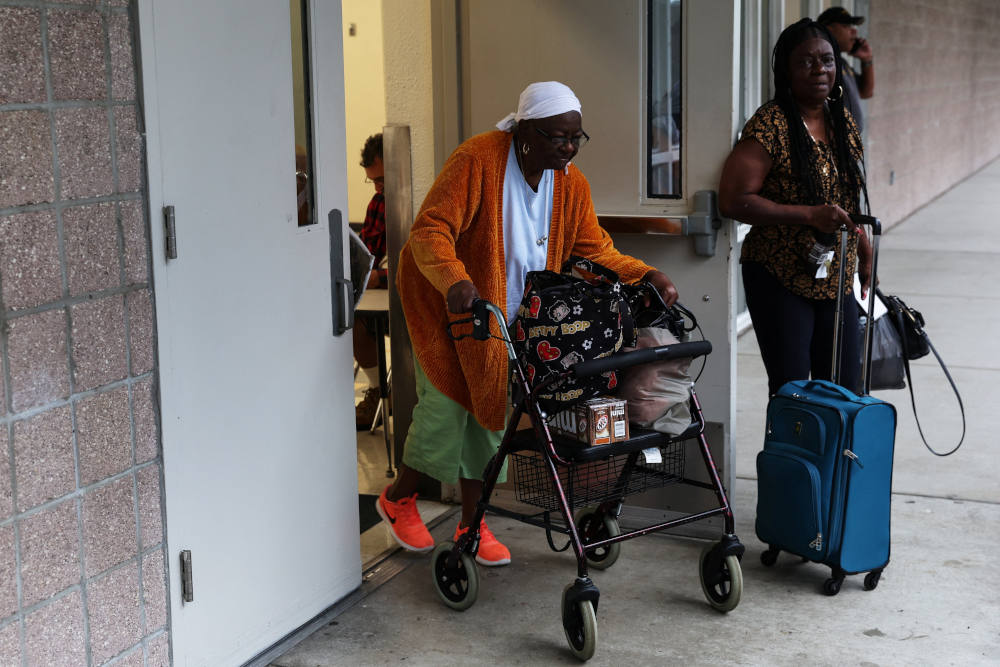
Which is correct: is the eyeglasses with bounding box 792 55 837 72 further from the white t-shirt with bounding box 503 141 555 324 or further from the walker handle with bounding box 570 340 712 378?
the walker handle with bounding box 570 340 712 378

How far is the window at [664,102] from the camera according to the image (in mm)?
3963

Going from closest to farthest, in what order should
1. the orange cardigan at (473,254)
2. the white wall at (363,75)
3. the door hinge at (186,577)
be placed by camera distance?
the door hinge at (186,577) → the orange cardigan at (473,254) → the white wall at (363,75)

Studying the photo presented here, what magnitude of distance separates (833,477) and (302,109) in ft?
6.16

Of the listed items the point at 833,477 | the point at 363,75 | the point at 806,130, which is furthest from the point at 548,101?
the point at 363,75

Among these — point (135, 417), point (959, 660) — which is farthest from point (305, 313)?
point (959, 660)

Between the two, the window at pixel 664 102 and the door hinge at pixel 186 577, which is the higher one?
the window at pixel 664 102

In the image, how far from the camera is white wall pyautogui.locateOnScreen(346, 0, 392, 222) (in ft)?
25.1

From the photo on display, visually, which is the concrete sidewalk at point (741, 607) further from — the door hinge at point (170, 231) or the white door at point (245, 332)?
the door hinge at point (170, 231)

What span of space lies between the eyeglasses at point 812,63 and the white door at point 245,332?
1508 millimetres

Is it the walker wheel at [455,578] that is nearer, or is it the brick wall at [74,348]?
the brick wall at [74,348]

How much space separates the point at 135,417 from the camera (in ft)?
8.87

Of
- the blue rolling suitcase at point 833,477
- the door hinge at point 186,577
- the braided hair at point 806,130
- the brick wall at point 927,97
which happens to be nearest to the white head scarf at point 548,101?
the braided hair at point 806,130

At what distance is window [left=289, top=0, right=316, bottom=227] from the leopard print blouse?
4.72 ft

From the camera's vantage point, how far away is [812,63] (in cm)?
382
